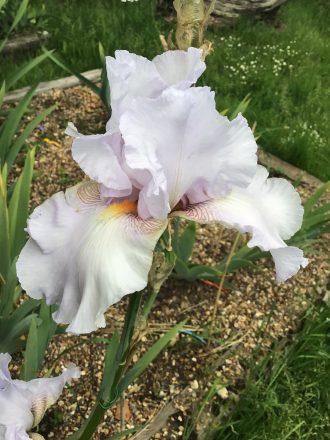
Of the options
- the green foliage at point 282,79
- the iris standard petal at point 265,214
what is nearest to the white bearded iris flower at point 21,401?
the iris standard petal at point 265,214

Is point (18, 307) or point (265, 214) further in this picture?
point (18, 307)

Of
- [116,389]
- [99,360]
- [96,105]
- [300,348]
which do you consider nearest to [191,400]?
[99,360]

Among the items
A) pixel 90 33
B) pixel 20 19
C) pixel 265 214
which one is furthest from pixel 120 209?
pixel 90 33

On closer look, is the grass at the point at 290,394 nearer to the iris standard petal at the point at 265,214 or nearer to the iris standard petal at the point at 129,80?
the iris standard petal at the point at 265,214

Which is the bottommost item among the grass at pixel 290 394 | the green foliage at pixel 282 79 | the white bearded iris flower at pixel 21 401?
the grass at pixel 290 394

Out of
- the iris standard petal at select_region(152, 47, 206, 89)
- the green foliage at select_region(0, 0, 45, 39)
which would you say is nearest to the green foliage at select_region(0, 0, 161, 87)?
the green foliage at select_region(0, 0, 45, 39)

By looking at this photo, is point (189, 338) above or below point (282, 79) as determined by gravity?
below

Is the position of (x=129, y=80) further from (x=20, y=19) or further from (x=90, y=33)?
(x=90, y=33)
